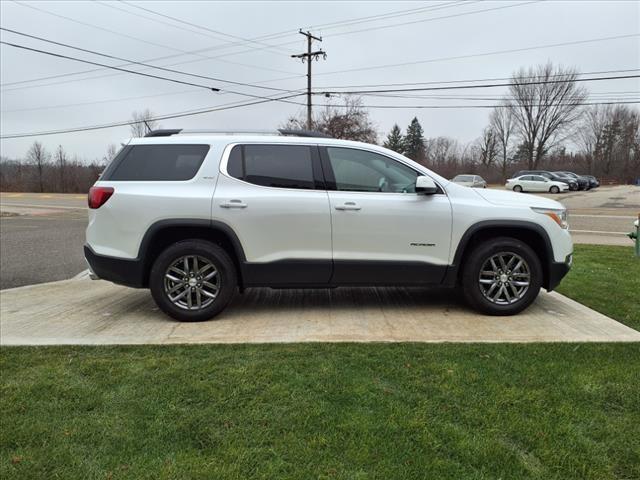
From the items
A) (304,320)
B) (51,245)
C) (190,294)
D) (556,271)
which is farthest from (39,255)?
(556,271)

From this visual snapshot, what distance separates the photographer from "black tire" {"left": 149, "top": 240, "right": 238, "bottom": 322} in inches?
196

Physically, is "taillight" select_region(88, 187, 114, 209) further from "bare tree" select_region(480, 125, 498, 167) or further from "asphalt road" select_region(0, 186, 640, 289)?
"bare tree" select_region(480, 125, 498, 167)

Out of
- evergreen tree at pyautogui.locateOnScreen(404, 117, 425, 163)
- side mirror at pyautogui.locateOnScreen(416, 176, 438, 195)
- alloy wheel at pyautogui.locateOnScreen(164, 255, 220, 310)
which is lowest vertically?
alloy wheel at pyautogui.locateOnScreen(164, 255, 220, 310)

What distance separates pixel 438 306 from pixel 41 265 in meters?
6.91

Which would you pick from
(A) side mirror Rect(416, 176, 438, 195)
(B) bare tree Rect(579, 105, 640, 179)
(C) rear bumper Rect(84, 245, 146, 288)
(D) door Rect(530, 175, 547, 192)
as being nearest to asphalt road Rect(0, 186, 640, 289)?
(C) rear bumper Rect(84, 245, 146, 288)

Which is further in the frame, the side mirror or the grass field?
the side mirror

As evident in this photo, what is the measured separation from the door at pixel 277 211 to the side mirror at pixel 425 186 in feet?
3.01

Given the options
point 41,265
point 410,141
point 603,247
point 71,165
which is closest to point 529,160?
point 410,141

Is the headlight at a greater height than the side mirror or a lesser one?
lesser

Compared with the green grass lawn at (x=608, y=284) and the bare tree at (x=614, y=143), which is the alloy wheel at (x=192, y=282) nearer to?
the green grass lawn at (x=608, y=284)

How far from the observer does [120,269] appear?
5035 millimetres

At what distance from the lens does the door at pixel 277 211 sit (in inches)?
196

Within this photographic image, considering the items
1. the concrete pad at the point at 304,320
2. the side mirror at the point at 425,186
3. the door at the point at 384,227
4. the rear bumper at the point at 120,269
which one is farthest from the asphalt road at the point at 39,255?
the side mirror at the point at 425,186

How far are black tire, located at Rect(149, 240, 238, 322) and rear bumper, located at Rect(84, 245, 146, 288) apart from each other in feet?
0.45
